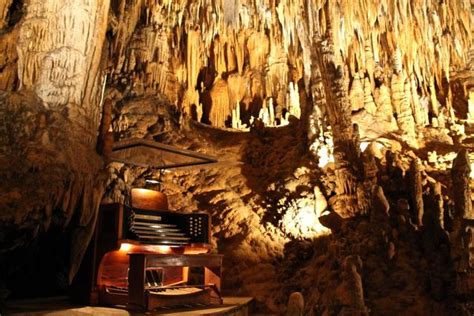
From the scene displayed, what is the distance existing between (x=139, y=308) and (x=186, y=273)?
216 cm

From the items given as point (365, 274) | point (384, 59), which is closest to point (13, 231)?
point (365, 274)

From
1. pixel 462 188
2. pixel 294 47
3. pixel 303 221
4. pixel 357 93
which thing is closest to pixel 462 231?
pixel 462 188

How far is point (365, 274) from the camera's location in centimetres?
847

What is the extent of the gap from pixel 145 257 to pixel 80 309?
1.07m

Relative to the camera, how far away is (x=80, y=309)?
570 cm

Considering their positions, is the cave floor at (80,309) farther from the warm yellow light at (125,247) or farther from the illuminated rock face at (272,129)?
the warm yellow light at (125,247)

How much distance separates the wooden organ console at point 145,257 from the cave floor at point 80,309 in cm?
20

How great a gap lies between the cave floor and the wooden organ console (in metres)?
0.20

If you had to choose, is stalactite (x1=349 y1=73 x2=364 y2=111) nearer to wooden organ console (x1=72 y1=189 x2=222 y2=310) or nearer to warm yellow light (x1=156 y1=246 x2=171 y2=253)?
wooden organ console (x1=72 y1=189 x2=222 y2=310)

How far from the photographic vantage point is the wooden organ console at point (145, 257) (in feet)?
19.0

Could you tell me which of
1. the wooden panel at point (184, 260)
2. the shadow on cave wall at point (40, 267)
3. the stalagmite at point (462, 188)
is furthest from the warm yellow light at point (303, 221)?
the shadow on cave wall at point (40, 267)

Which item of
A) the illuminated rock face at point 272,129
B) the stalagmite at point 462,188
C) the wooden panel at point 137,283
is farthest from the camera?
the stalagmite at point 462,188

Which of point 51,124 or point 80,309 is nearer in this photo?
point 80,309

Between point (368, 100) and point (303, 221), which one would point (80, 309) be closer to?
point (303, 221)
